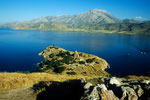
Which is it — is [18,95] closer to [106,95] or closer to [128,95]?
[106,95]

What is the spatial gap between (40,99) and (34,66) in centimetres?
7170

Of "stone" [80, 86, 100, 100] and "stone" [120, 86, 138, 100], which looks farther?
"stone" [120, 86, 138, 100]

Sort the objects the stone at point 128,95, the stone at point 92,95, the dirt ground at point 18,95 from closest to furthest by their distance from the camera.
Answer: the stone at point 92,95 → the stone at point 128,95 → the dirt ground at point 18,95

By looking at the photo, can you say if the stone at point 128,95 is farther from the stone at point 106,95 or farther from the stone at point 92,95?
the stone at point 92,95

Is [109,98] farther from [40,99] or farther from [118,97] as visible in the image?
[40,99]

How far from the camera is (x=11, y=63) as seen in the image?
7725cm

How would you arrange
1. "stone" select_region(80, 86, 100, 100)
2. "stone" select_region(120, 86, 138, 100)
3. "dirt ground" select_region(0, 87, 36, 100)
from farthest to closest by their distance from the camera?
"dirt ground" select_region(0, 87, 36, 100) < "stone" select_region(120, 86, 138, 100) < "stone" select_region(80, 86, 100, 100)

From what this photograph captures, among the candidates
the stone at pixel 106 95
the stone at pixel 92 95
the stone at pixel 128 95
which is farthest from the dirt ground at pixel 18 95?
the stone at pixel 128 95

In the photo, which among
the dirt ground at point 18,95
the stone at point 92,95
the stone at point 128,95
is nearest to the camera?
the stone at point 92,95

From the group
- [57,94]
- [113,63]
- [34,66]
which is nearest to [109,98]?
[57,94]

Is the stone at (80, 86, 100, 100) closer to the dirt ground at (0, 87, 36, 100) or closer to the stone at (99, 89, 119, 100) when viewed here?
the stone at (99, 89, 119, 100)

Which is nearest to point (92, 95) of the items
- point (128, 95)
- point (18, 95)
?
point (128, 95)

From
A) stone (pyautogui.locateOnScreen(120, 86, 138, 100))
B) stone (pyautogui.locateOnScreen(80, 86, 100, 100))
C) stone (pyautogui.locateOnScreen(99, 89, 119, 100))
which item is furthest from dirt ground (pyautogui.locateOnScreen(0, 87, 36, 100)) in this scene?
stone (pyautogui.locateOnScreen(120, 86, 138, 100))

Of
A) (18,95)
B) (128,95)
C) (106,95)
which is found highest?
(106,95)
